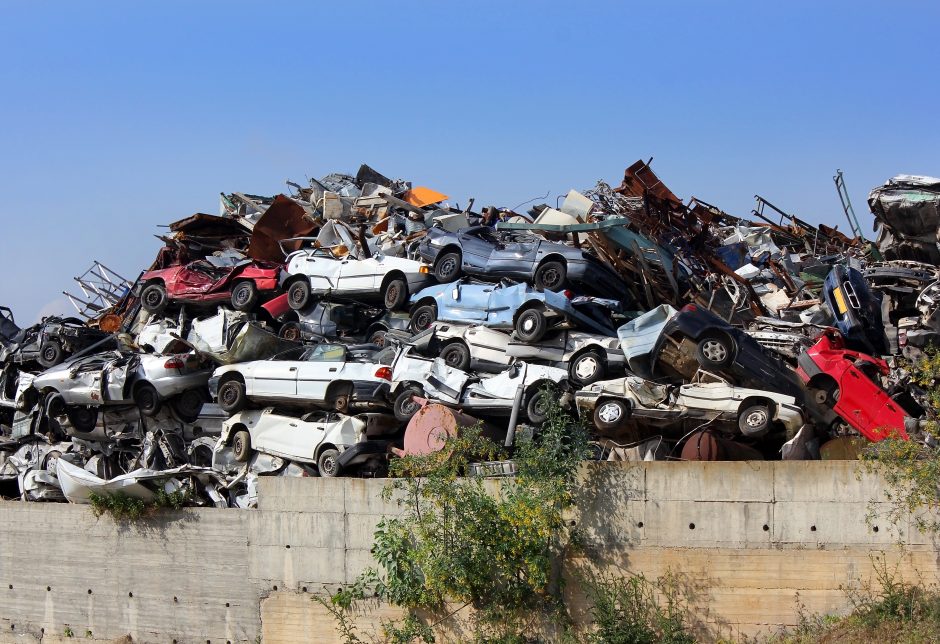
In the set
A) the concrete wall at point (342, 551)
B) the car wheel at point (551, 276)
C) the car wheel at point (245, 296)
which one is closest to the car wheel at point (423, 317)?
the car wheel at point (551, 276)

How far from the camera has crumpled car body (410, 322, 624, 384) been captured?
16922 millimetres

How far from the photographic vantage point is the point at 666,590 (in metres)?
13.2

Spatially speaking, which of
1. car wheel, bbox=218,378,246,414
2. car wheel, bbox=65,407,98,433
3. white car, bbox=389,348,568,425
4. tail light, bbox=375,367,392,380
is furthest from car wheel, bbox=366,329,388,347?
car wheel, bbox=65,407,98,433

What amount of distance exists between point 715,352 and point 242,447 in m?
8.31

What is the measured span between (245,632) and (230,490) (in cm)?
281

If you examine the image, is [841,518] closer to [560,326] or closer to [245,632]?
[560,326]

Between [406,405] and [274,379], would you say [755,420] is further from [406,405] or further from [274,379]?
[274,379]

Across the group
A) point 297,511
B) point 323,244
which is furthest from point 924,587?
point 323,244

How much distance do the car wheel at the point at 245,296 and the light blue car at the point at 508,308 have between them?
4.02 metres

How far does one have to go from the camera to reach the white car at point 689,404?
15.0m

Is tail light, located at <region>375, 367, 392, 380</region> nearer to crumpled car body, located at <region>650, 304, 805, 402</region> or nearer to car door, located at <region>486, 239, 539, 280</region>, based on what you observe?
car door, located at <region>486, 239, 539, 280</region>

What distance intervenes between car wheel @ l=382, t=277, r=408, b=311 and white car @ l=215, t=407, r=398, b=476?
2.81 m

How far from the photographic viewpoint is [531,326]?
17.6 m

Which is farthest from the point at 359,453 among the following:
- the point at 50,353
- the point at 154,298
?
the point at 50,353
